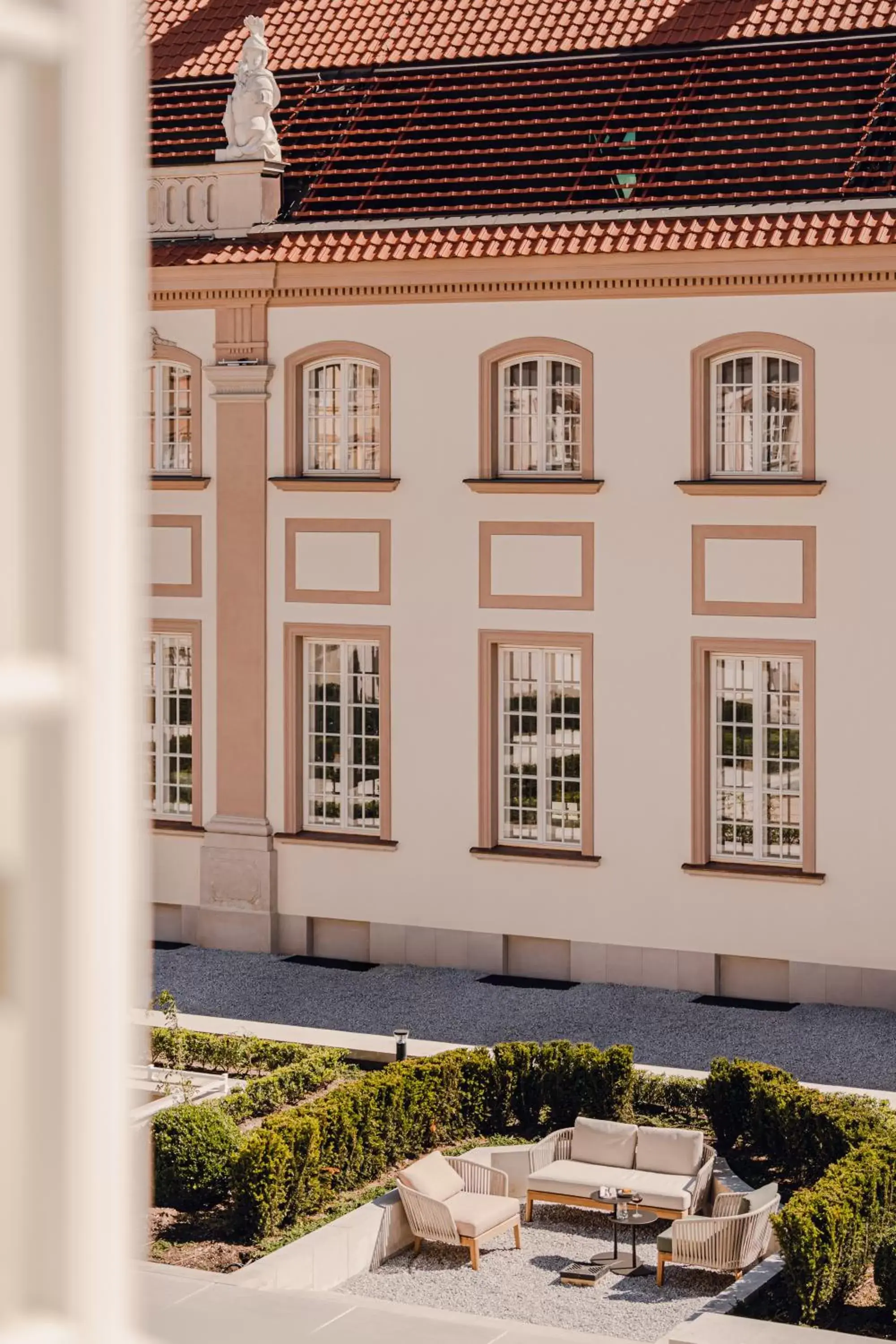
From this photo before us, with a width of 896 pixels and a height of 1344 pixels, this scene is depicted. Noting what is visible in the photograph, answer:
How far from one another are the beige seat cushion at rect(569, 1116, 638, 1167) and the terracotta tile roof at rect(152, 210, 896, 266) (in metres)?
10.1

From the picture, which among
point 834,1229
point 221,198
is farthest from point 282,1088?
point 221,198

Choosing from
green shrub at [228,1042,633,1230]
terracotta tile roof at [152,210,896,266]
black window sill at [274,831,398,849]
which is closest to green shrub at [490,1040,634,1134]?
green shrub at [228,1042,633,1230]

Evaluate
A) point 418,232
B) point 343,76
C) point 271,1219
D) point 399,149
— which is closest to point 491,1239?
point 271,1219

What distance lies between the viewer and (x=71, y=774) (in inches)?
91.1

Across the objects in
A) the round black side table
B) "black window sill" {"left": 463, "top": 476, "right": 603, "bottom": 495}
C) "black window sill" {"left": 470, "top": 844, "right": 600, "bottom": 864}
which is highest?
"black window sill" {"left": 463, "top": 476, "right": 603, "bottom": 495}

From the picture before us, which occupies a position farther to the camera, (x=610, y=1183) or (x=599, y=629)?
(x=599, y=629)

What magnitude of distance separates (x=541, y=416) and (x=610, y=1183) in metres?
10.4

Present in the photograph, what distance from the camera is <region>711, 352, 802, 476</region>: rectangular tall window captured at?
75.8 ft

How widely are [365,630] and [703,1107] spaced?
8520 millimetres

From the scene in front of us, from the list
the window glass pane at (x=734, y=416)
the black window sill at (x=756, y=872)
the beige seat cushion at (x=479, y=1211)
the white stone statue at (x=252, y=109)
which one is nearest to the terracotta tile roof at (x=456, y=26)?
the white stone statue at (x=252, y=109)

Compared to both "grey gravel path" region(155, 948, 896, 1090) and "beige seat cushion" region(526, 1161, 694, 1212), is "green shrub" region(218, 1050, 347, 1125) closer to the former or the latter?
"grey gravel path" region(155, 948, 896, 1090)

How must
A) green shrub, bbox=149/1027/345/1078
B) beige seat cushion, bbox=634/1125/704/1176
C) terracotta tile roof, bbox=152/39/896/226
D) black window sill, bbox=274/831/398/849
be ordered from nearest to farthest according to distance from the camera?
1. beige seat cushion, bbox=634/1125/704/1176
2. green shrub, bbox=149/1027/345/1078
3. terracotta tile roof, bbox=152/39/896/226
4. black window sill, bbox=274/831/398/849

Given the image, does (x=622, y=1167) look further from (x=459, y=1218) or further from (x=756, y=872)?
(x=756, y=872)

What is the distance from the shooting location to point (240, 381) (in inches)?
1006
